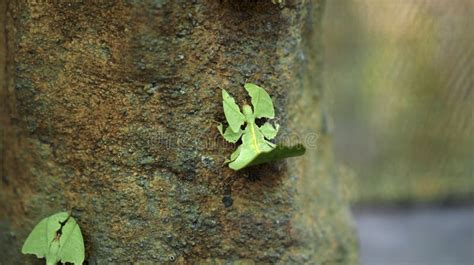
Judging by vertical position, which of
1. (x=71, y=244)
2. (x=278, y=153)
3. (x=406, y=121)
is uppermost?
(x=406, y=121)

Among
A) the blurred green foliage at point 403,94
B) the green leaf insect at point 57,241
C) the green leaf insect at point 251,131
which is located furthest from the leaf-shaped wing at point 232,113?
the blurred green foliage at point 403,94

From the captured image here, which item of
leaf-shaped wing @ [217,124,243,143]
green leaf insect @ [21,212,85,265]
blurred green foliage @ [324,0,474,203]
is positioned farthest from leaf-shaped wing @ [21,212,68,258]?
blurred green foliage @ [324,0,474,203]

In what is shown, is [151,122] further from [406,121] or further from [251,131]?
[406,121]

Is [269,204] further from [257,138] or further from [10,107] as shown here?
[10,107]

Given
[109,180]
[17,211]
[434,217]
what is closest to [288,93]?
[109,180]

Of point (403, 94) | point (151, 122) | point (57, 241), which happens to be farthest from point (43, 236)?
point (403, 94)

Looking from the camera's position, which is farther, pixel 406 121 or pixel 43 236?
pixel 406 121

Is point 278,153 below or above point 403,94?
below
